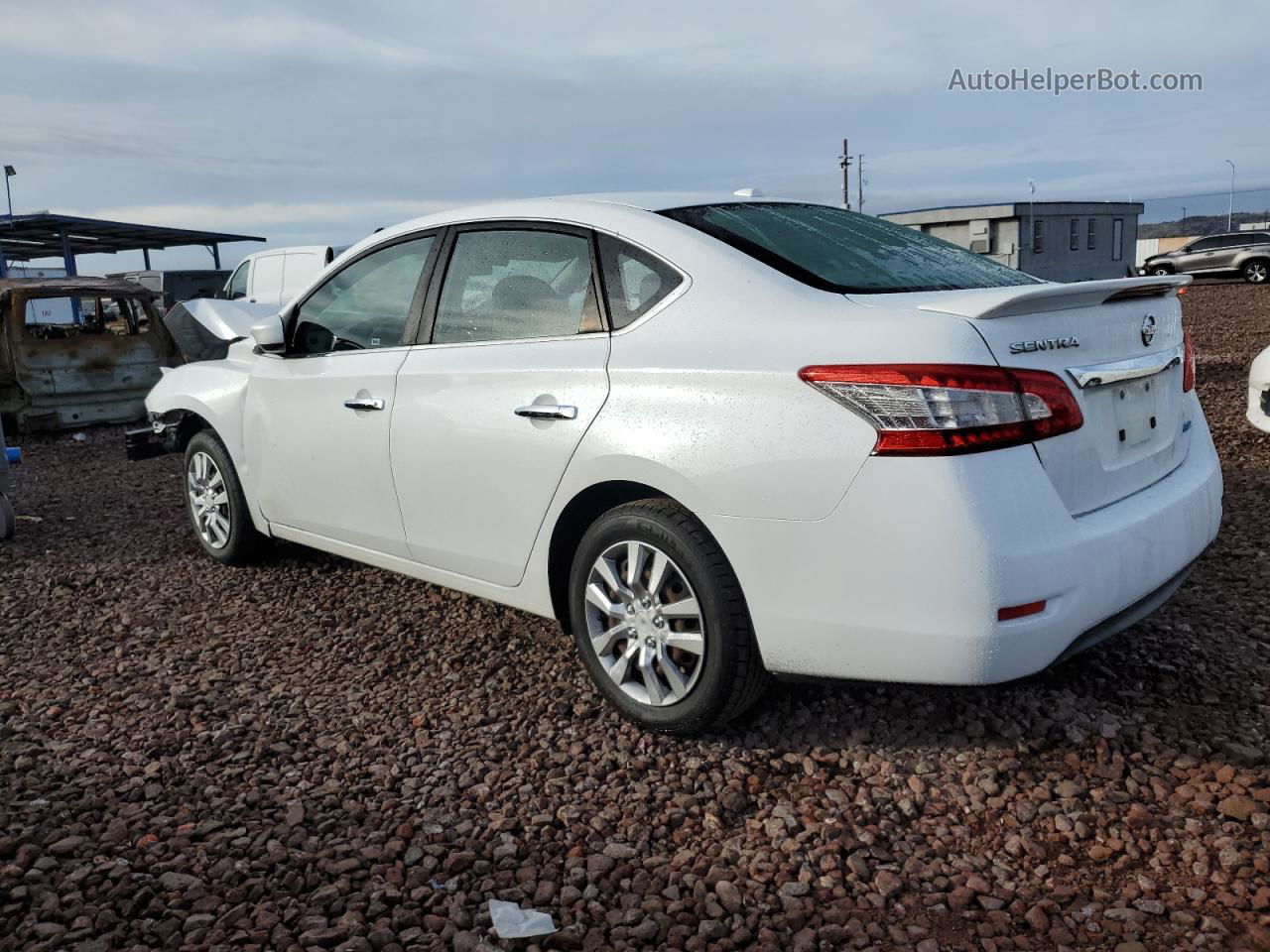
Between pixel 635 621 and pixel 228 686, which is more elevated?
pixel 635 621

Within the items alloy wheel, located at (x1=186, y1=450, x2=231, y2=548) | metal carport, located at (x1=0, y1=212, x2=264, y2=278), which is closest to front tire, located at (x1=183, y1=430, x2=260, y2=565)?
alloy wheel, located at (x1=186, y1=450, x2=231, y2=548)

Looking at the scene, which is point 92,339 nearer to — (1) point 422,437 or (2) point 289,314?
(2) point 289,314

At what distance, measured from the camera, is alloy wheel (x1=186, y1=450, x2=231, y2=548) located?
5516 millimetres

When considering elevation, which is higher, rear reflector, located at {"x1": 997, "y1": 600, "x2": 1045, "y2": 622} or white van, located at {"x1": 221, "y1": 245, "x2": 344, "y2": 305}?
white van, located at {"x1": 221, "y1": 245, "x2": 344, "y2": 305}

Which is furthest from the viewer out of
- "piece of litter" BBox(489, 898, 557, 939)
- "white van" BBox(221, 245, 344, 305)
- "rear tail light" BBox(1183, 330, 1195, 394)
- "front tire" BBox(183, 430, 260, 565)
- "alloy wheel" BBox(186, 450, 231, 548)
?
"white van" BBox(221, 245, 344, 305)

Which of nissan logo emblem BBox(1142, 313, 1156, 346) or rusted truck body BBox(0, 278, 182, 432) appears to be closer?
nissan logo emblem BBox(1142, 313, 1156, 346)

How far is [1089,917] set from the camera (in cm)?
249

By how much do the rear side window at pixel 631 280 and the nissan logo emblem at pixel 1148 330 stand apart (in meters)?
1.39

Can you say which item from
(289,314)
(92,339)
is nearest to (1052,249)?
(92,339)

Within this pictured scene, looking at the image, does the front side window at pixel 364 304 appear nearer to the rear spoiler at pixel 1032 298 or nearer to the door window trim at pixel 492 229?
the door window trim at pixel 492 229

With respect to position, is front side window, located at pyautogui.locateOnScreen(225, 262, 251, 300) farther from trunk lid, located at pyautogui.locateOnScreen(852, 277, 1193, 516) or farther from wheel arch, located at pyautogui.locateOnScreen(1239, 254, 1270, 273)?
wheel arch, located at pyautogui.locateOnScreen(1239, 254, 1270, 273)

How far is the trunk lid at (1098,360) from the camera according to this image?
2754 millimetres

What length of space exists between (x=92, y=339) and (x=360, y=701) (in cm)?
870

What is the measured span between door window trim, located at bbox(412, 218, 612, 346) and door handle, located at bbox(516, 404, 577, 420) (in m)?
0.25
